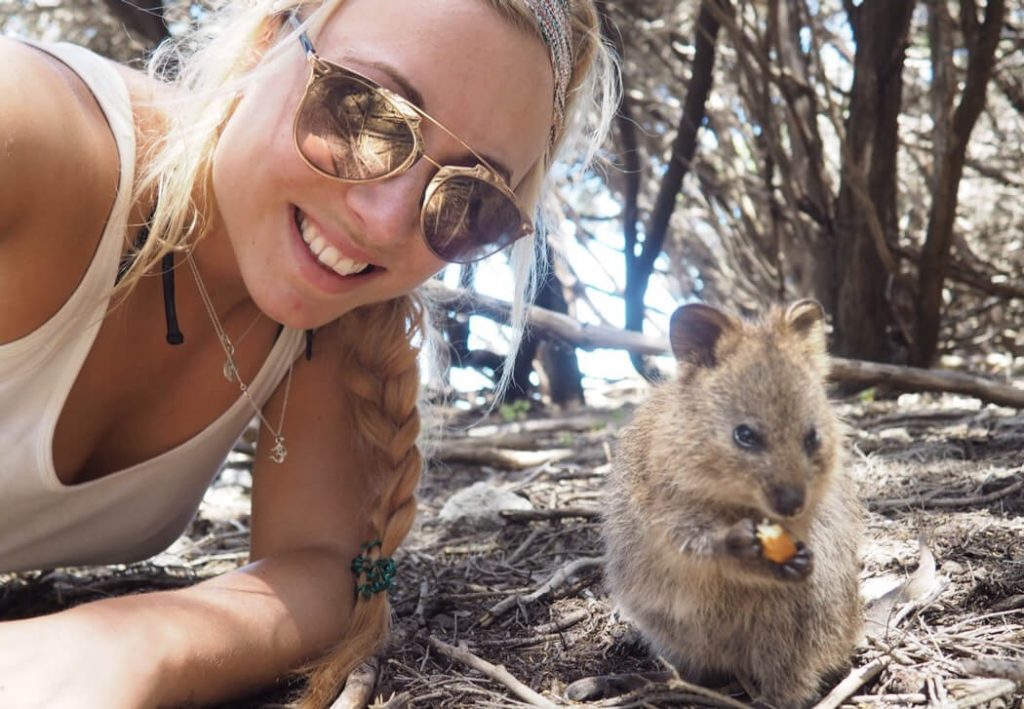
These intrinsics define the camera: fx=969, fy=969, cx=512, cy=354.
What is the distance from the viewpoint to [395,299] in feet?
8.04

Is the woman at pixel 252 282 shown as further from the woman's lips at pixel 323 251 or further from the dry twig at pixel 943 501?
the dry twig at pixel 943 501

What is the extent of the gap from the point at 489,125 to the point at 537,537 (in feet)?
4.60

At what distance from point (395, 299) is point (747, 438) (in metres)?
1.00

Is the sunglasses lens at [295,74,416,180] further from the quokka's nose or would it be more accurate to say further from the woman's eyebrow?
the quokka's nose

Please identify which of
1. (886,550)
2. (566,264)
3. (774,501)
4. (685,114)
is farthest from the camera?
(566,264)

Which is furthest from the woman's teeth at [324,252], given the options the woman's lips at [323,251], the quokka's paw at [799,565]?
the quokka's paw at [799,565]

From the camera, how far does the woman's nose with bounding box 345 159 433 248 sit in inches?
73.5

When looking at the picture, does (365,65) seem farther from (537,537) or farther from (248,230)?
(537,537)

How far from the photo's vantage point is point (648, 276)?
5.32 m

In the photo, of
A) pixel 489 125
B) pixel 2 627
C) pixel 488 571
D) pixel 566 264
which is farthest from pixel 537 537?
pixel 566 264

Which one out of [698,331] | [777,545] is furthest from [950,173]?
[777,545]

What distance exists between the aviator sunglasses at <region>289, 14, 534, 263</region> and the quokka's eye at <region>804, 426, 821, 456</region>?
2.62 ft

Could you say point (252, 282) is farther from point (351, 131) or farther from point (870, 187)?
point (870, 187)

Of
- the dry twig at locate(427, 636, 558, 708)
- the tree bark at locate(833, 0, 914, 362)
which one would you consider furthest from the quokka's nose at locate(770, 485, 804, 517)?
the tree bark at locate(833, 0, 914, 362)
